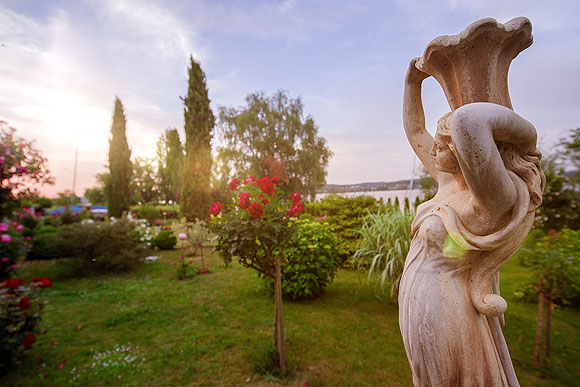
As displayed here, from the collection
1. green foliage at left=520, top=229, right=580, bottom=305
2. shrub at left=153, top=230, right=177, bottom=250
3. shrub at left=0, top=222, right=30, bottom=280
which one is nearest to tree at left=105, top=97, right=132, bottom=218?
shrub at left=153, top=230, right=177, bottom=250

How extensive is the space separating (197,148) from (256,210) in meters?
13.7

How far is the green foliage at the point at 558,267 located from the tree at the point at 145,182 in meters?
38.7

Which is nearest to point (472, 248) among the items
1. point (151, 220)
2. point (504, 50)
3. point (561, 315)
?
point (504, 50)

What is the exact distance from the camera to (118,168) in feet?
54.3

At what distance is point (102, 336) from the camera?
4164 mm

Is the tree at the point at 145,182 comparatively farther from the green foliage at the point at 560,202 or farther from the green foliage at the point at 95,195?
the green foliage at the point at 560,202

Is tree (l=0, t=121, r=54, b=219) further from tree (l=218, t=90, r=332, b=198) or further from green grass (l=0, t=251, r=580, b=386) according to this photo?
tree (l=218, t=90, r=332, b=198)

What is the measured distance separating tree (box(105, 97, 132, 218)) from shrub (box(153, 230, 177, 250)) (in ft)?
22.2

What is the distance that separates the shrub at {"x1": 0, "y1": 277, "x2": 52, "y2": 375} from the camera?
3119 millimetres

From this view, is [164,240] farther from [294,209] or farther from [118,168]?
[294,209]

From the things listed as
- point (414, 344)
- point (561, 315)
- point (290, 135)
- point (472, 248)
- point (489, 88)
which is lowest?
point (561, 315)

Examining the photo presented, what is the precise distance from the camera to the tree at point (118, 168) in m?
16.1

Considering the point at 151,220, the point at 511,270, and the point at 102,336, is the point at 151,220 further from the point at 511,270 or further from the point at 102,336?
the point at 511,270

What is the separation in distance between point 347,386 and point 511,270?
22.4 ft
